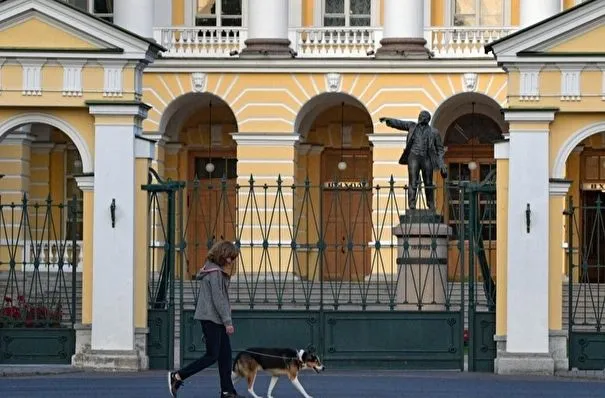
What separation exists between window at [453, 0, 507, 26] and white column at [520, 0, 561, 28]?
1.36 m

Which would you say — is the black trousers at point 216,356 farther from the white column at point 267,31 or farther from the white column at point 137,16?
the white column at point 137,16

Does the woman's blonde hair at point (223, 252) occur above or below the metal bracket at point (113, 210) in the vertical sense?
below

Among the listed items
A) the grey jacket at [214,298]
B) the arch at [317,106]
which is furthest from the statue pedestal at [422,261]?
the arch at [317,106]

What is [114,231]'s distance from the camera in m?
27.5

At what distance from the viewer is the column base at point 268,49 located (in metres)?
48.1

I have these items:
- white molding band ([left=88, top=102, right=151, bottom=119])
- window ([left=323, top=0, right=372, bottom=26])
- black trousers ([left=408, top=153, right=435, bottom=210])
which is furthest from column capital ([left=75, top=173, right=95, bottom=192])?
window ([left=323, top=0, right=372, bottom=26])

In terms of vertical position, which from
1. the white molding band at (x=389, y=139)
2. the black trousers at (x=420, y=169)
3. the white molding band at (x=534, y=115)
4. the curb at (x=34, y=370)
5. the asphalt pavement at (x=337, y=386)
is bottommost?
the asphalt pavement at (x=337, y=386)

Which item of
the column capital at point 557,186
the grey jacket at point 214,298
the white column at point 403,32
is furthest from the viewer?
the white column at point 403,32

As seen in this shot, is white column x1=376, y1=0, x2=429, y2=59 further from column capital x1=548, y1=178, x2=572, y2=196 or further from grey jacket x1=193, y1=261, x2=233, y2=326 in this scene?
grey jacket x1=193, y1=261, x2=233, y2=326

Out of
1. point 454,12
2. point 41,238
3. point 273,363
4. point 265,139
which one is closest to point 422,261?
point 41,238

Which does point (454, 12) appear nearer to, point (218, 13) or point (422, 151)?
point (218, 13)

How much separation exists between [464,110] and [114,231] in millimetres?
23636

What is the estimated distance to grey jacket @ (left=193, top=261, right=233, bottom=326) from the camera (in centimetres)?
2288

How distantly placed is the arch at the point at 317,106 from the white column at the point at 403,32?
1.55m
